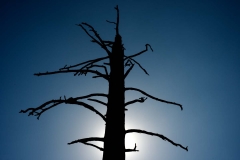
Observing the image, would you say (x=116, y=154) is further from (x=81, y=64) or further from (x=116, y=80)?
(x=81, y=64)

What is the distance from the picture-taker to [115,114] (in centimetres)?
293

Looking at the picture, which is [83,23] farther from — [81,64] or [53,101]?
[53,101]

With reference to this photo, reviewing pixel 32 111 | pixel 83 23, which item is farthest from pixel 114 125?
pixel 83 23

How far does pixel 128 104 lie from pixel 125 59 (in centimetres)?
114

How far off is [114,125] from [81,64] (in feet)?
5.44

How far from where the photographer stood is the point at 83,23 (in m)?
3.60

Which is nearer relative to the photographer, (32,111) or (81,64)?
(32,111)

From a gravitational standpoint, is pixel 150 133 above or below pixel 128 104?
below

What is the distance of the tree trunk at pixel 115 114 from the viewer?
2627 mm

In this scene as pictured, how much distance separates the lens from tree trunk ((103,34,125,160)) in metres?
2.63

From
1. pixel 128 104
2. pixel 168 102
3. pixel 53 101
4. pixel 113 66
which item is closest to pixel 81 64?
pixel 113 66

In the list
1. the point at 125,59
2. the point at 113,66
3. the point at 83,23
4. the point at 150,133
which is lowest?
the point at 150,133

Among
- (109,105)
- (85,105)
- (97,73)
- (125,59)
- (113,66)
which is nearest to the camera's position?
(85,105)

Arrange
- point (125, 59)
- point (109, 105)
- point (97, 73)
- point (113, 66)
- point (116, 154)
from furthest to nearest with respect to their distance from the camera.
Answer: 1. point (125, 59)
2. point (113, 66)
3. point (97, 73)
4. point (109, 105)
5. point (116, 154)
